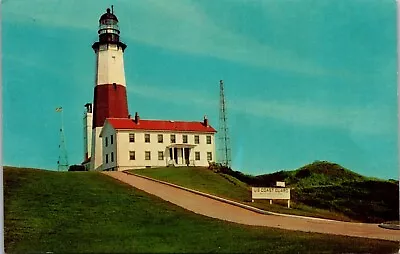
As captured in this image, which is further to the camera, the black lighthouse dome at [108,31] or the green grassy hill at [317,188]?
the green grassy hill at [317,188]

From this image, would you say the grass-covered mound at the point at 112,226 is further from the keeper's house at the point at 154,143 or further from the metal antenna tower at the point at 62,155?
the keeper's house at the point at 154,143

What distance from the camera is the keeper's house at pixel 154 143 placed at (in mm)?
10547

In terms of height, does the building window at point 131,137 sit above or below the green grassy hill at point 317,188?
above

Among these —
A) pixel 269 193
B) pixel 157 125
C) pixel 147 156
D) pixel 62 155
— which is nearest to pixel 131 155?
pixel 147 156

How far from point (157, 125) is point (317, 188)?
275cm

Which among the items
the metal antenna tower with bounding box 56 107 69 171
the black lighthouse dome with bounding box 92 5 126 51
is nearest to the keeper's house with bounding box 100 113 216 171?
the metal antenna tower with bounding box 56 107 69 171

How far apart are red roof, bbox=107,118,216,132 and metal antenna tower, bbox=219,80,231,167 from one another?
0.17m

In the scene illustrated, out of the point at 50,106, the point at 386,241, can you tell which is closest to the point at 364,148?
the point at 386,241

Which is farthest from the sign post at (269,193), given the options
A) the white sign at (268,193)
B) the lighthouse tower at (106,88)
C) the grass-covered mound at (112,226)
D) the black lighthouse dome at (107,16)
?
the black lighthouse dome at (107,16)

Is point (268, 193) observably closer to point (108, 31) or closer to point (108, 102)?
point (108, 102)

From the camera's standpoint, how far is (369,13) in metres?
10.8

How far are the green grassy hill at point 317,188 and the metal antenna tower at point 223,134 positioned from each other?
168 millimetres

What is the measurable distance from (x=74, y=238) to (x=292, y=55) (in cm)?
422

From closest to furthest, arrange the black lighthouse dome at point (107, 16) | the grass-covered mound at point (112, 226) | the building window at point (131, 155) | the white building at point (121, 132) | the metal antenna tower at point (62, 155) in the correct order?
the grass-covered mound at point (112, 226), the black lighthouse dome at point (107, 16), the metal antenna tower at point (62, 155), the white building at point (121, 132), the building window at point (131, 155)
